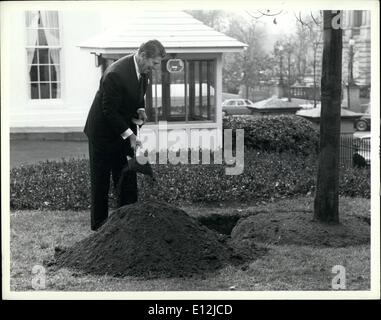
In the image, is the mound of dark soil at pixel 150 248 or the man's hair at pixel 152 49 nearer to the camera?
the mound of dark soil at pixel 150 248

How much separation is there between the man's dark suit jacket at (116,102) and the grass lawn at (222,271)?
51.1 inches

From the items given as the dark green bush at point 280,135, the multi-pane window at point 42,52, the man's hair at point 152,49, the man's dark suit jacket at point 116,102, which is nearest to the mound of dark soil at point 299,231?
the man's dark suit jacket at point 116,102

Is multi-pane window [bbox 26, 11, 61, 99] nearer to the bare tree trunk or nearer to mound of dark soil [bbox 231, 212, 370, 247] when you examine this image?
mound of dark soil [bbox 231, 212, 370, 247]

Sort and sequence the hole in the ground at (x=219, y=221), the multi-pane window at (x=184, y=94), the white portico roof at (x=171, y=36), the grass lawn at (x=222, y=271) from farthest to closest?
1. the multi-pane window at (x=184, y=94)
2. the white portico roof at (x=171, y=36)
3. the hole in the ground at (x=219, y=221)
4. the grass lawn at (x=222, y=271)

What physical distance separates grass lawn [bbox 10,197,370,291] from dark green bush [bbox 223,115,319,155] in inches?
195

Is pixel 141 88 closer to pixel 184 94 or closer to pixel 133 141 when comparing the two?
pixel 133 141

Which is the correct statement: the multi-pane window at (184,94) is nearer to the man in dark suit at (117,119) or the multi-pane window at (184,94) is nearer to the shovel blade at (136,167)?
the man in dark suit at (117,119)

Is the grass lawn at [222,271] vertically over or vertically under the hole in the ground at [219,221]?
over

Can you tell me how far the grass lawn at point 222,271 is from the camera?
6.31 metres

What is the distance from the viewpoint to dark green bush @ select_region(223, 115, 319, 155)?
41.1 feet

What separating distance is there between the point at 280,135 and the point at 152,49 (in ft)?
19.0

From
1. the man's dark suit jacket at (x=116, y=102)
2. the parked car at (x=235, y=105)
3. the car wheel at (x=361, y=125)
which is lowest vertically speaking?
the parked car at (x=235, y=105)

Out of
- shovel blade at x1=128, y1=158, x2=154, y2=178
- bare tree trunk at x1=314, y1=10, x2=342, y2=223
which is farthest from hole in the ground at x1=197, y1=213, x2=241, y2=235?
shovel blade at x1=128, y1=158, x2=154, y2=178
